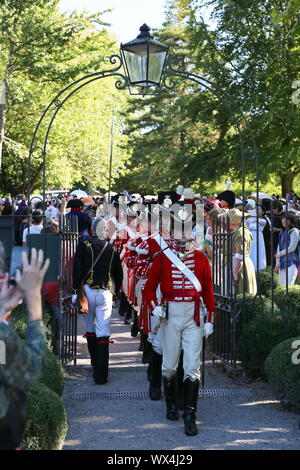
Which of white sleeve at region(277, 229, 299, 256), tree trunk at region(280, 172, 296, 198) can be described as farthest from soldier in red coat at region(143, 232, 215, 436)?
tree trunk at region(280, 172, 296, 198)

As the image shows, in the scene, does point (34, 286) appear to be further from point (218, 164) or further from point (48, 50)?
point (218, 164)

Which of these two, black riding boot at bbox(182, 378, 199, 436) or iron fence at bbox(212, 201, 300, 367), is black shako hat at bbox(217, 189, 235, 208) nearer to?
iron fence at bbox(212, 201, 300, 367)

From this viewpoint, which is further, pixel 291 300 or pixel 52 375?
pixel 291 300

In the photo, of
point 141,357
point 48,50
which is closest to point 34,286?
point 141,357

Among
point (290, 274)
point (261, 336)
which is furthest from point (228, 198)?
point (261, 336)

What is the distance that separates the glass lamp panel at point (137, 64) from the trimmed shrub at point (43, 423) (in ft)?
14.5

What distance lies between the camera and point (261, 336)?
8.01 m

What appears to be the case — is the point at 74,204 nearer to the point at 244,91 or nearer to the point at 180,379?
Answer: the point at 180,379

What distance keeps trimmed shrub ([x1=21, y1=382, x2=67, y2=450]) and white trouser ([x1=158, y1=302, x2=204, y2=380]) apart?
148 centimetres

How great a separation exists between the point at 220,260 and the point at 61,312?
6.83ft

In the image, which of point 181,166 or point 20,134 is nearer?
point 20,134

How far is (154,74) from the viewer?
867 centimetres

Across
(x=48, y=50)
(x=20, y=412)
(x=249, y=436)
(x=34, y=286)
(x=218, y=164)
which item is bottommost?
(x=249, y=436)

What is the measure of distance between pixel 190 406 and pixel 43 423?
162cm
